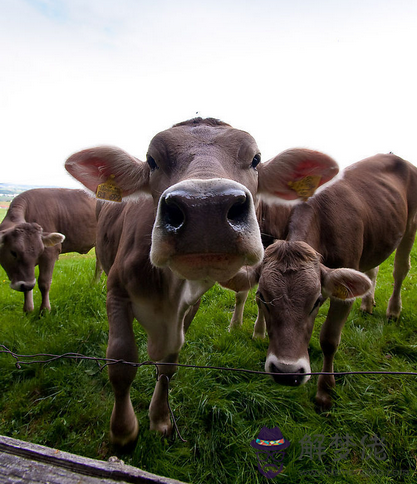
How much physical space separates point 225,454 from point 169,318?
3.47 feet

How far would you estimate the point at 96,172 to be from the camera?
7.55 ft

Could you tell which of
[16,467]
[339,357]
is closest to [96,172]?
[16,467]

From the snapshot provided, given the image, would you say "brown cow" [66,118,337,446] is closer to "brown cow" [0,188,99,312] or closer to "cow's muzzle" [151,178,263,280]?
"cow's muzzle" [151,178,263,280]

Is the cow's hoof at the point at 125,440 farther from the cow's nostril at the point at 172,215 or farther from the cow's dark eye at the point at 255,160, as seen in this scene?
the cow's dark eye at the point at 255,160

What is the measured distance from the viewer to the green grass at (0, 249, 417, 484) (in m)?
2.15

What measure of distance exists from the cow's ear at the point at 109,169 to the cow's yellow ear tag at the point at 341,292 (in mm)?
1677

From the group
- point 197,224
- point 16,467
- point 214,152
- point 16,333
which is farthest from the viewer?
point 16,333

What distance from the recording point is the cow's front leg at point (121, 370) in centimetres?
216

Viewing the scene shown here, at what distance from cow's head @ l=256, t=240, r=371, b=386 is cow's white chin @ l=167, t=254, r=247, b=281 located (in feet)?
3.53

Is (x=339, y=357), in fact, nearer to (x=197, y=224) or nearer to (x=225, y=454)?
(x=225, y=454)

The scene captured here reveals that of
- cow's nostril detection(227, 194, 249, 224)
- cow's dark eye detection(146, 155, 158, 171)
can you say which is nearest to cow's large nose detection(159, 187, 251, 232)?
cow's nostril detection(227, 194, 249, 224)

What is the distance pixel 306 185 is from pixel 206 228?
4.68 ft

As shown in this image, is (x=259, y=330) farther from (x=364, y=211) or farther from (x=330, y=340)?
(x=364, y=211)

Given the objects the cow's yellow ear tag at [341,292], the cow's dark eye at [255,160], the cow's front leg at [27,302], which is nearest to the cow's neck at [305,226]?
the cow's yellow ear tag at [341,292]
